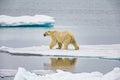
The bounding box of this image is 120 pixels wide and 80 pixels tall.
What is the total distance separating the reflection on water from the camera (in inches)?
103

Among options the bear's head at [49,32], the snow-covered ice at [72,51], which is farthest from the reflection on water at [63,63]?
the bear's head at [49,32]

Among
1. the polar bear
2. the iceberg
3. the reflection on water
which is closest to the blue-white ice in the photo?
the reflection on water

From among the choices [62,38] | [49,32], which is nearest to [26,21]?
[49,32]

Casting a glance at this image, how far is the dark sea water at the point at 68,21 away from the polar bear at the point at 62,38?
30 mm

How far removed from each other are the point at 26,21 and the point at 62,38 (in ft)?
0.92

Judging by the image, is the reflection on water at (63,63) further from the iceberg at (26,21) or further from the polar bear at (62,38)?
the iceberg at (26,21)

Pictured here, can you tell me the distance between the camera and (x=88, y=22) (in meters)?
2.72

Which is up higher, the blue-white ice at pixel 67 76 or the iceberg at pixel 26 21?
the iceberg at pixel 26 21

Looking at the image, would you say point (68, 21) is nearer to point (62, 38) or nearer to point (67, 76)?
point (62, 38)

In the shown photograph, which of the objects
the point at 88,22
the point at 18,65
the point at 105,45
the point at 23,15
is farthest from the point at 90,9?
the point at 18,65

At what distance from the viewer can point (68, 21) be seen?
2705mm

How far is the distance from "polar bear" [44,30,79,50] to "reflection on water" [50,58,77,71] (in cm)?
9

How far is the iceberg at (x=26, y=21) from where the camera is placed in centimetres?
269

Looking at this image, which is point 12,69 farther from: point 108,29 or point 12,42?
point 108,29
